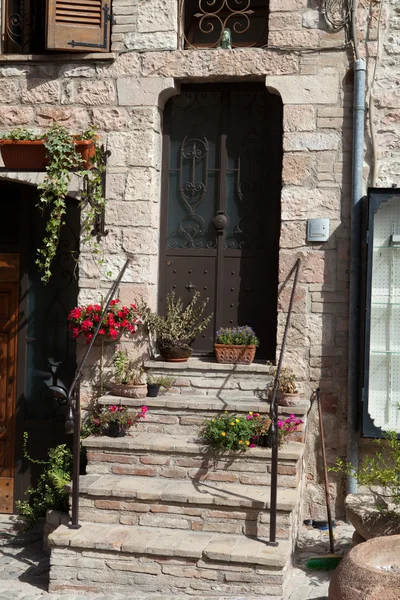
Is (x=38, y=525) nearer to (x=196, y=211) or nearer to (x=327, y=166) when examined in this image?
(x=196, y=211)

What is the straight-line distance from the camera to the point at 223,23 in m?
7.11

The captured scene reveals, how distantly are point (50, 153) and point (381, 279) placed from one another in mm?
2836

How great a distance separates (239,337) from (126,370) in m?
0.96

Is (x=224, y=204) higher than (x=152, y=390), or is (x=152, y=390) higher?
(x=224, y=204)

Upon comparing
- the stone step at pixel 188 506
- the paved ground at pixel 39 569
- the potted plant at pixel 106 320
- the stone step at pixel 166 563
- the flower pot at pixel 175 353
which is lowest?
the paved ground at pixel 39 569

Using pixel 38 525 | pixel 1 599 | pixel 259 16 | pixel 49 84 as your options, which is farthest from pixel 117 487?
pixel 259 16

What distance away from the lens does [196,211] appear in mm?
7172

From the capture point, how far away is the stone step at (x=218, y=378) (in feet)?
21.7

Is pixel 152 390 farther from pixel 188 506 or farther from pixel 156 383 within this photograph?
pixel 188 506

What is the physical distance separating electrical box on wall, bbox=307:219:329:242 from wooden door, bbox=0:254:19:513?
2746mm

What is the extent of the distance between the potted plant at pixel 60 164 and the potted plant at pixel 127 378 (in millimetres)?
894

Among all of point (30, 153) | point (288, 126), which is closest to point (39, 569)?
point (30, 153)

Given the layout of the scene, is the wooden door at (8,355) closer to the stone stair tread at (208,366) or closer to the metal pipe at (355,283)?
the stone stair tread at (208,366)

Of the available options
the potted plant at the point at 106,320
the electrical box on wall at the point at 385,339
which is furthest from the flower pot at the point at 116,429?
the electrical box on wall at the point at 385,339
